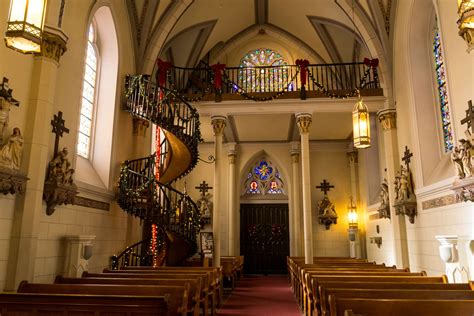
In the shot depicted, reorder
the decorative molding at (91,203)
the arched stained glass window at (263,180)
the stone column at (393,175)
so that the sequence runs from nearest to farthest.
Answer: the decorative molding at (91,203)
the stone column at (393,175)
the arched stained glass window at (263,180)

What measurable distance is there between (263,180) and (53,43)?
1275cm

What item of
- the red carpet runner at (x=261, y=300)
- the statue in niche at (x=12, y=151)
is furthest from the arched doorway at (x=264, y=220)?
the statue in niche at (x=12, y=151)

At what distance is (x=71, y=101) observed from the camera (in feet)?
25.5

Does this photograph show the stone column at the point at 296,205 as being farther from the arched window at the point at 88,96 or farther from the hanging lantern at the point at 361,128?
the arched window at the point at 88,96

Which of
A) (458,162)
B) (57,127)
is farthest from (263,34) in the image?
(458,162)

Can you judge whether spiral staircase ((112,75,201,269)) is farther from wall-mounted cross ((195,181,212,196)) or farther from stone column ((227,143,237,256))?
wall-mounted cross ((195,181,212,196))

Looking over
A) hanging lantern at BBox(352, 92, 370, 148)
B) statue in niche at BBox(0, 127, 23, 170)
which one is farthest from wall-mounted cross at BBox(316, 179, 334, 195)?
statue in niche at BBox(0, 127, 23, 170)

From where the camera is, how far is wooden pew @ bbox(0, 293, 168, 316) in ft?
14.5

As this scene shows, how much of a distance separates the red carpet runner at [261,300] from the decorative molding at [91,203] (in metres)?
3.70

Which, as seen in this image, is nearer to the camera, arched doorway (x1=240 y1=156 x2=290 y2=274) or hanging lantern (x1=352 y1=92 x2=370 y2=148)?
hanging lantern (x1=352 y1=92 x2=370 y2=148)

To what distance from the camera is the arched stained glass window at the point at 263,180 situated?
18.0 m

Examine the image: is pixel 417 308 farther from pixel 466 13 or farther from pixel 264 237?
pixel 264 237

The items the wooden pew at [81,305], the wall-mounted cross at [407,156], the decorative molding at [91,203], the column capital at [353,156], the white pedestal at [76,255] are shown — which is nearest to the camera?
the wooden pew at [81,305]

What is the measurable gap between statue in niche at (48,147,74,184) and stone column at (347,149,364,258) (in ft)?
38.5
